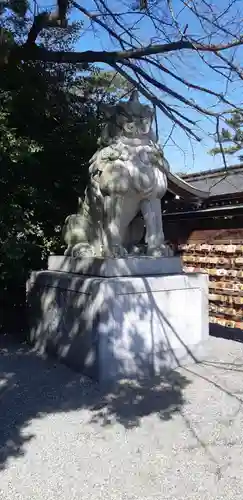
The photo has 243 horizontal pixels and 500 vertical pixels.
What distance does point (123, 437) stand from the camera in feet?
10.7

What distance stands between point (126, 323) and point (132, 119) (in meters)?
2.34

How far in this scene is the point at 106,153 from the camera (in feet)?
16.6

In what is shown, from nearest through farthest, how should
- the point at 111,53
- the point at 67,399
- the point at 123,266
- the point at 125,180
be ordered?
the point at 67,399
the point at 123,266
the point at 125,180
the point at 111,53

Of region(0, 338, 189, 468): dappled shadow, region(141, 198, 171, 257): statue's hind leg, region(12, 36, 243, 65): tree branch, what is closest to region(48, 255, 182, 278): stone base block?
region(141, 198, 171, 257): statue's hind leg

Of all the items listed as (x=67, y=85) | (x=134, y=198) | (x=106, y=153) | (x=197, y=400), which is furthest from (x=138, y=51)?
(x=197, y=400)

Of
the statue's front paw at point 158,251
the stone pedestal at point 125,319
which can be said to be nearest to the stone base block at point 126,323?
the stone pedestal at point 125,319

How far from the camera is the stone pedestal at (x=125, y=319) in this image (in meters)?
4.39

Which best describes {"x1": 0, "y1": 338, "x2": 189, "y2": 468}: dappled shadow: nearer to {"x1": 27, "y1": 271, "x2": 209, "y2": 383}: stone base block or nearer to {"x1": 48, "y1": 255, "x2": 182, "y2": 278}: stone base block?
{"x1": 27, "y1": 271, "x2": 209, "y2": 383}: stone base block

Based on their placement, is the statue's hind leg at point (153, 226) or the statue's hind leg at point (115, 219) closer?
the statue's hind leg at point (115, 219)

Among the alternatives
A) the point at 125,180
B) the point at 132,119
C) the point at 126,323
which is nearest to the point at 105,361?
the point at 126,323

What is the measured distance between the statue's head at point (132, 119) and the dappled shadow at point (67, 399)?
9.04 ft

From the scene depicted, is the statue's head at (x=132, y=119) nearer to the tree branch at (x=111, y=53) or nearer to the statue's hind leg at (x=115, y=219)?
the tree branch at (x=111, y=53)

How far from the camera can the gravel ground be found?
8.66 feet

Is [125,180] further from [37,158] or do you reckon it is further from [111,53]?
[37,158]
